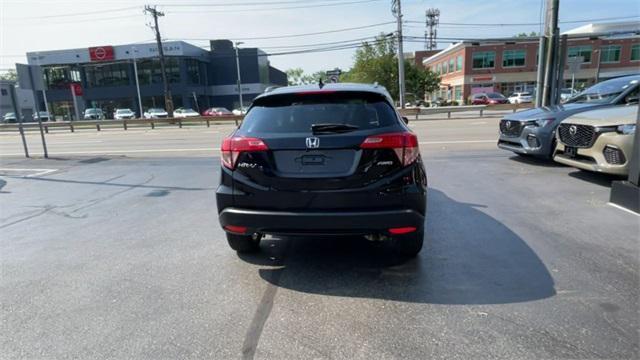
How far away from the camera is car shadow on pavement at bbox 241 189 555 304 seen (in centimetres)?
319

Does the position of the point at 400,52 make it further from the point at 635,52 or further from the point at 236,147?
the point at 635,52

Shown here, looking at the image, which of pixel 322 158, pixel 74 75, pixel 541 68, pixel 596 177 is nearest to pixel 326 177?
pixel 322 158

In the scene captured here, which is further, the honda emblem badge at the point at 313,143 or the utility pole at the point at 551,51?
the utility pole at the point at 551,51

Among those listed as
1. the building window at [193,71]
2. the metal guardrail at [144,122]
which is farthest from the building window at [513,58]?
the building window at [193,71]

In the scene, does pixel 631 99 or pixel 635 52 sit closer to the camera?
pixel 631 99

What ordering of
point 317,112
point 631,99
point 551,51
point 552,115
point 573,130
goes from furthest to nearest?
point 551,51, point 552,115, point 631,99, point 573,130, point 317,112

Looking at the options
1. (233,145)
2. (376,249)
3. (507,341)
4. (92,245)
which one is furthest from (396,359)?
(92,245)

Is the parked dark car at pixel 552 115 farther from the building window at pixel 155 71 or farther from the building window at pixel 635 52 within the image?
the building window at pixel 635 52

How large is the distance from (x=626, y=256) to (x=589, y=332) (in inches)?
63.7

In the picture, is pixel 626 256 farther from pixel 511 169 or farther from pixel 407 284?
pixel 511 169

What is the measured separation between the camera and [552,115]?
775 cm

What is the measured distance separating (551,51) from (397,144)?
12.1 m

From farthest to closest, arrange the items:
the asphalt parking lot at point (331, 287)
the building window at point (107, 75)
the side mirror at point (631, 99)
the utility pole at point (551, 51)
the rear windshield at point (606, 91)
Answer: the building window at point (107, 75) → the utility pole at point (551, 51) → the rear windshield at point (606, 91) → the side mirror at point (631, 99) → the asphalt parking lot at point (331, 287)

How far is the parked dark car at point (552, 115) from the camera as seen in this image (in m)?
7.44
